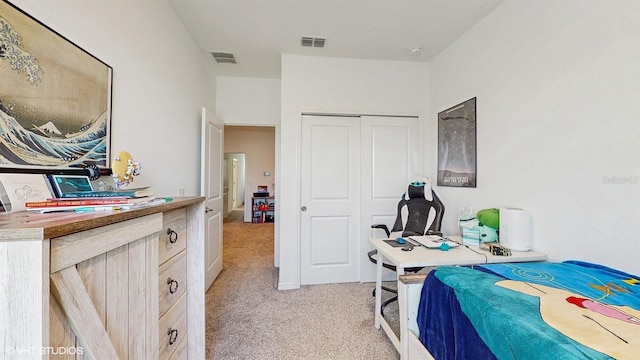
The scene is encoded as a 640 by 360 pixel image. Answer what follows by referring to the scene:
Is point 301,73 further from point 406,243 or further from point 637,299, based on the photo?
point 637,299

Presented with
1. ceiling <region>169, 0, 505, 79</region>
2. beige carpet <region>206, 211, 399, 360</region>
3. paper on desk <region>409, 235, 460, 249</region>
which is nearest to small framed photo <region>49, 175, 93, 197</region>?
beige carpet <region>206, 211, 399, 360</region>

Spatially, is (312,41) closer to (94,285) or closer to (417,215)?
(417,215)

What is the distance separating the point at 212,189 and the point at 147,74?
1.47 meters

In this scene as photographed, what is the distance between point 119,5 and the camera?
4.85 feet

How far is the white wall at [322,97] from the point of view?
288 centimetres

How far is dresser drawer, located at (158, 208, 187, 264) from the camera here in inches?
46.3

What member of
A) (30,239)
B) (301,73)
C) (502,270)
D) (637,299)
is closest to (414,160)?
(301,73)

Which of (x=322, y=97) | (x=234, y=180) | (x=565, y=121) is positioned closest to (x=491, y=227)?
(x=565, y=121)

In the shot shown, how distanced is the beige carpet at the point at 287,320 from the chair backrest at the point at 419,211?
79 centimetres

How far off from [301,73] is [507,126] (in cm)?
211

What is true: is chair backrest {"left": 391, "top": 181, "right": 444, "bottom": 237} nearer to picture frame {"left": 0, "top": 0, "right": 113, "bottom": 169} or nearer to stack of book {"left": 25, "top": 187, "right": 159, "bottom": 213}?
stack of book {"left": 25, "top": 187, "right": 159, "bottom": 213}

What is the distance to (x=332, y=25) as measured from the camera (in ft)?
7.74

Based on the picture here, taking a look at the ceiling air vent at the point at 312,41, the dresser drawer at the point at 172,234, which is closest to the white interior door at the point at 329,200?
the ceiling air vent at the point at 312,41

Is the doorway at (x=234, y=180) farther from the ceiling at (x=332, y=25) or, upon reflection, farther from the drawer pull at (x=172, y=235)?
the drawer pull at (x=172, y=235)
